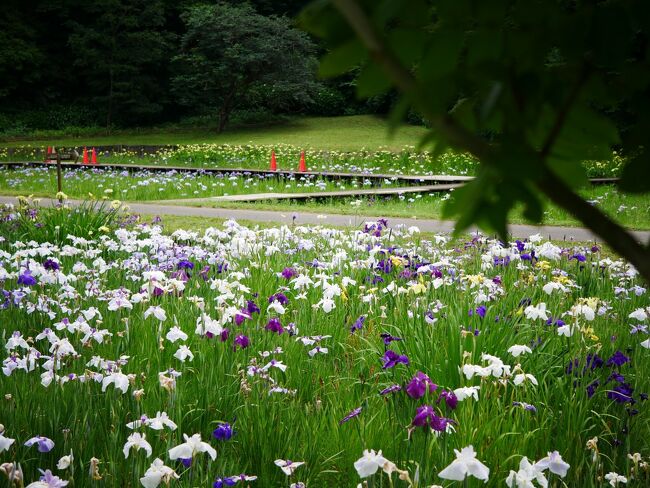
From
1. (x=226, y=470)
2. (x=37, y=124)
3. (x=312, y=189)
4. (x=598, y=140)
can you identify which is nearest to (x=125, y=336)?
(x=226, y=470)

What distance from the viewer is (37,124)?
38.3m

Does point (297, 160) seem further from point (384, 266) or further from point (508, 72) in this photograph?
point (508, 72)

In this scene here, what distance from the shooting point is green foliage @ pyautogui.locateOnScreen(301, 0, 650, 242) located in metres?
0.57

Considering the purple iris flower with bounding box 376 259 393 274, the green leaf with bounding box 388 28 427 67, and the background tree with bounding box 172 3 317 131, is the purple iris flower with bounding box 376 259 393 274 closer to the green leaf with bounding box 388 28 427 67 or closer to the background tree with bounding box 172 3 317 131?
the green leaf with bounding box 388 28 427 67

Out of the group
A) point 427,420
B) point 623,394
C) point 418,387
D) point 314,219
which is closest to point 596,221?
point 427,420

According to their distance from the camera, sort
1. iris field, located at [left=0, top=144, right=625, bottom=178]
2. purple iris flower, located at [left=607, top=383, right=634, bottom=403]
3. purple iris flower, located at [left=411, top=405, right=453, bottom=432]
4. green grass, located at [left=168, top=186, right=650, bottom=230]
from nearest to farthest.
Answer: purple iris flower, located at [left=411, top=405, right=453, bottom=432], purple iris flower, located at [left=607, top=383, right=634, bottom=403], green grass, located at [left=168, top=186, right=650, bottom=230], iris field, located at [left=0, top=144, right=625, bottom=178]

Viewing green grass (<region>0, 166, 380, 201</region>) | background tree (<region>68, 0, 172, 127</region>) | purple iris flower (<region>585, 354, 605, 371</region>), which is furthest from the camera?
background tree (<region>68, 0, 172, 127</region>)

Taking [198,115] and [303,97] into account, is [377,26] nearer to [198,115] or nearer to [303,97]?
[303,97]

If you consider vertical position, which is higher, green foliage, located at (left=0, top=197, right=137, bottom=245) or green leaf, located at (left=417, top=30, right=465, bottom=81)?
green leaf, located at (left=417, top=30, right=465, bottom=81)

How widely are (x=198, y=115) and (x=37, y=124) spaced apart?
9.43m

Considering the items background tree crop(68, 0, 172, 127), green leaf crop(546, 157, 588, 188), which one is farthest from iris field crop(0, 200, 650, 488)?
background tree crop(68, 0, 172, 127)

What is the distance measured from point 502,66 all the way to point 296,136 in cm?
3276

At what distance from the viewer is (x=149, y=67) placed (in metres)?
42.5

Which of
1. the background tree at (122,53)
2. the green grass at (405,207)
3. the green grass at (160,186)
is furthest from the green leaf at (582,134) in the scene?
the background tree at (122,53)
